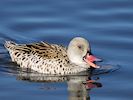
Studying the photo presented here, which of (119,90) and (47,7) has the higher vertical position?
(47,7)

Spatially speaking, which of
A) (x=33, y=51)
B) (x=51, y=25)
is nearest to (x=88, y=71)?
(x=33, y=51)

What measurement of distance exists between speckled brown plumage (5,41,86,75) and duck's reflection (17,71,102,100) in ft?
0.80

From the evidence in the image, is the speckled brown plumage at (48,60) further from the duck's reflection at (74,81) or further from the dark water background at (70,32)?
the dark water background at (70,32)

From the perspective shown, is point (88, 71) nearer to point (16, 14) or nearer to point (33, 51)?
point (33, 51)

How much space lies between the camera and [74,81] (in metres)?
15.4

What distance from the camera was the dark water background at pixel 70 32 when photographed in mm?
Answer: 14477

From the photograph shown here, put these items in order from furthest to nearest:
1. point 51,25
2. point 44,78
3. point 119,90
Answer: point 51,25
point 44,78
point 119,90

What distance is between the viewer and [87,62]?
52.5ft

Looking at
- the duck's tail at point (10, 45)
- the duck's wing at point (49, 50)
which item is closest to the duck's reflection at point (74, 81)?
the duck's wing at point (49, 50)

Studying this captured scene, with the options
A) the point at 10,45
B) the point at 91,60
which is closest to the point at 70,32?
the point at 10,45

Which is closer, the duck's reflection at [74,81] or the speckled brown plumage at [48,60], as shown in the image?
the duck's reflection at [74,81]

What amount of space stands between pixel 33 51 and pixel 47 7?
11.5ft

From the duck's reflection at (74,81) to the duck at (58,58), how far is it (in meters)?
0.26

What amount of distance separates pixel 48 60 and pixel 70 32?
1.97 m
